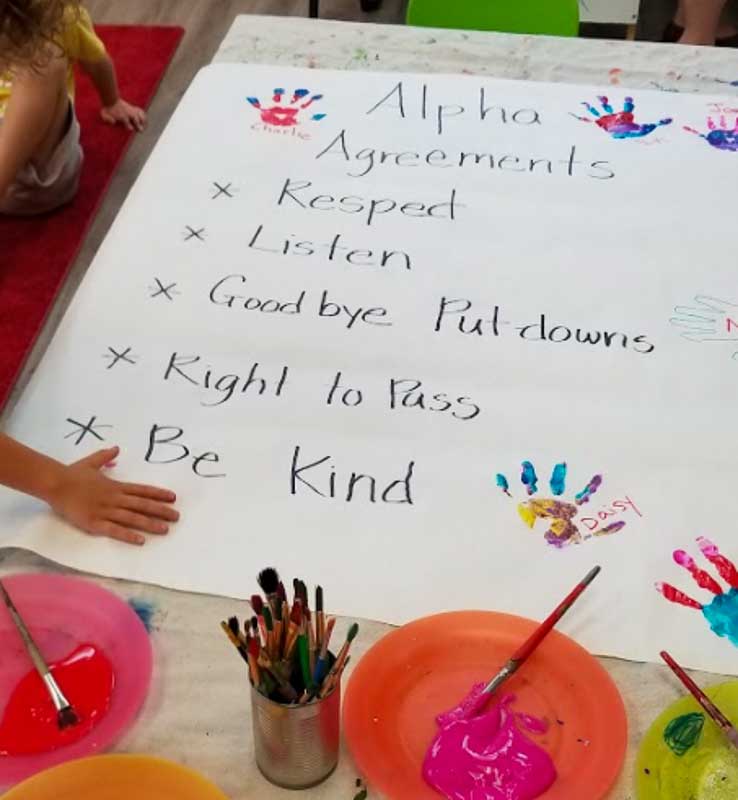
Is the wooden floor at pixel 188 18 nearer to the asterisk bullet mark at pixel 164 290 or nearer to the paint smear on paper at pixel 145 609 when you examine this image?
the asterisk bullet mark at pixel 164 290

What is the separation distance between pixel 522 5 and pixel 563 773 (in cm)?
131

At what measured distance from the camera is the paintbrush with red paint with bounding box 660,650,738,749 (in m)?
0.64

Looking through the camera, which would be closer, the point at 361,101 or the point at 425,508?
the point at 425,508

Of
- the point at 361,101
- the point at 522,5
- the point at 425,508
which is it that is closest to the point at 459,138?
the point at 361,101

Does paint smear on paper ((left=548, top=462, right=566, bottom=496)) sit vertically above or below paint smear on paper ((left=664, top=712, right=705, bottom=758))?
above

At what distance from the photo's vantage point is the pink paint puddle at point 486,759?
62cm

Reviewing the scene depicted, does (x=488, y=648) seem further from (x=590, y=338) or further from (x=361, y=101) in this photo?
(x=361, y=101)

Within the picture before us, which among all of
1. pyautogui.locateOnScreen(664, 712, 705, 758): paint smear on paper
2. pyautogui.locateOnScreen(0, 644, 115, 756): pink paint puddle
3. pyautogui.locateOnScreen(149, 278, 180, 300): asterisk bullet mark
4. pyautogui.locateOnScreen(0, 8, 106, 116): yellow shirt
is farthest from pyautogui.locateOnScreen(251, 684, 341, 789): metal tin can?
pyautogui.locateOnScreen(0, 8, 106, 116): yellow shirt

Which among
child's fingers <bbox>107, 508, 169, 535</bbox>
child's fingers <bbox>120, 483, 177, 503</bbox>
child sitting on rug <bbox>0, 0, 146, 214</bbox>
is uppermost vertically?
child sitting on rug <bbox>0, 0, 146, 214</bbox>

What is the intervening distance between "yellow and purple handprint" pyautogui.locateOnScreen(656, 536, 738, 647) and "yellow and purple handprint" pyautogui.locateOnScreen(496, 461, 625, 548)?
2.4 inches

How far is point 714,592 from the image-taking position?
75 centimetres

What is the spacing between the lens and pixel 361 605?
0.74 m

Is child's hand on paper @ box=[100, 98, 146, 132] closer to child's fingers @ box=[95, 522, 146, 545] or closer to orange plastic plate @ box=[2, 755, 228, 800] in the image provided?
child's fingers @ box=[95, 522, 146, 545]

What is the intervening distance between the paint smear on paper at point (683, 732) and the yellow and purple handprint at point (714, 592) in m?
0.08
